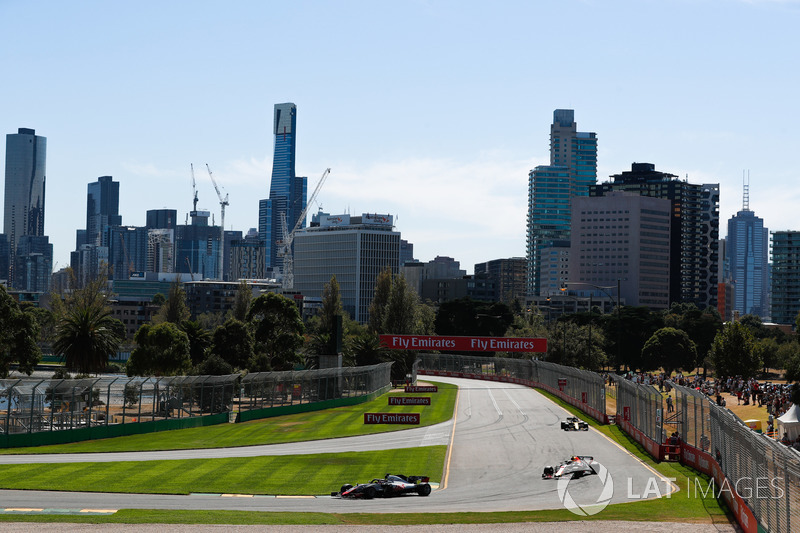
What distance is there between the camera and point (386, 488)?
119 feet

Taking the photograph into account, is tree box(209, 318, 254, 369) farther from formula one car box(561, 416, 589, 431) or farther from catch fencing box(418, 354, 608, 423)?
formula one car box(561, 416, 589, 431)

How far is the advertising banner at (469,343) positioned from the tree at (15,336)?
139 feet

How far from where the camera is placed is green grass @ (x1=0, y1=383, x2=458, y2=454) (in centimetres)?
5197

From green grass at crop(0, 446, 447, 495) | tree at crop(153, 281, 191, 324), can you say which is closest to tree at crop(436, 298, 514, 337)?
tree at crop(153, 281, 191, 324)

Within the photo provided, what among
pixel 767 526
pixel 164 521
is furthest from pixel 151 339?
pixel 767 526

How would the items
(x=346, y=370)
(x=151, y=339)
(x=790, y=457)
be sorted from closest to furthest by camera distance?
1. (x=790, y=457)
2. (x=346, y=370)
3. (x=151, y=339)

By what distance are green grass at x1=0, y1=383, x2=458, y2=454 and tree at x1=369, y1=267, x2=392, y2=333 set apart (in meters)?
63.0

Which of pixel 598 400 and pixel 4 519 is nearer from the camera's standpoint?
pixel 4 519

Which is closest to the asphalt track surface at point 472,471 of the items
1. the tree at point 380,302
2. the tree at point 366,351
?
the tree at point 366,351

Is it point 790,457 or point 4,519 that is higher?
point 790,457

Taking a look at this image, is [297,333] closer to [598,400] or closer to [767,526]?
[598,400]

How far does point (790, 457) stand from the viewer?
21312 millimetres

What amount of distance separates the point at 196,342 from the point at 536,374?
4317 cm

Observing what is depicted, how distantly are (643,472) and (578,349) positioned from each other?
275 ft
